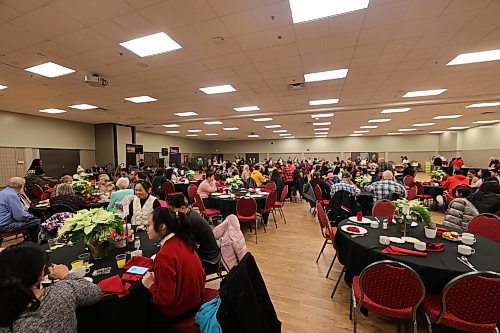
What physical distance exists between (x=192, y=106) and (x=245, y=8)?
19.5ft

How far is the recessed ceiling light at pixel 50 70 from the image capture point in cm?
472

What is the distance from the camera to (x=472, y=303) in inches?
66.9

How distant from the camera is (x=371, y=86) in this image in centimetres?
620

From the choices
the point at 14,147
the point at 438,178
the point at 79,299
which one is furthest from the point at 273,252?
the point at 14,147

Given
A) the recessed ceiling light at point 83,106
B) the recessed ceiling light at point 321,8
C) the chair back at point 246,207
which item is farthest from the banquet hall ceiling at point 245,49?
the chair back at point 246,207

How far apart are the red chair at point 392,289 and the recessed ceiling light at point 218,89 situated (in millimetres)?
5433

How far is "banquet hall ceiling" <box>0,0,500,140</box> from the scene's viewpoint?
9.68 feet

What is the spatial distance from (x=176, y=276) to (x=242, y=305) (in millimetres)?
557

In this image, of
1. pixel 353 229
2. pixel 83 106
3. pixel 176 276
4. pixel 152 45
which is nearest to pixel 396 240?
pixel 353 229

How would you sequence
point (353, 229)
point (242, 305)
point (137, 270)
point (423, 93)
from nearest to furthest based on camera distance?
point (242, 305) → point (137, 270) → point (353, 229) → point (423, 93)

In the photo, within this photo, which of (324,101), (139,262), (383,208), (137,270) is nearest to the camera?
(137,270)

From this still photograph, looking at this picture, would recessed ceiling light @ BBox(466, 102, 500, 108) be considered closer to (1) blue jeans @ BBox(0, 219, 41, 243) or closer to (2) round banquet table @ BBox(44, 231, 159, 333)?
(2) round banquet table @ BBox(44, 231, 159, 333)

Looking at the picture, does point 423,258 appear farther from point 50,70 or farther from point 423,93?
point 50,70

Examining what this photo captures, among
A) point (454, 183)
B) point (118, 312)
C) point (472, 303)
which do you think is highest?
point (454, 183)
